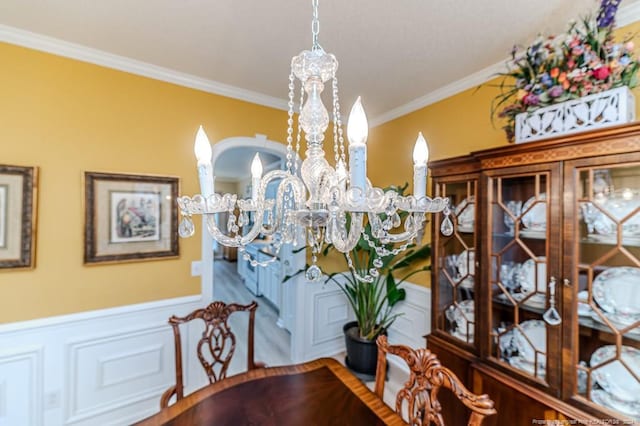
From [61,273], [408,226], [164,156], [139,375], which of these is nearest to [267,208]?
[408,226]

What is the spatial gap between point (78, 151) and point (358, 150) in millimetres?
2051

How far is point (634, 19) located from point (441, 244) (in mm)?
1559

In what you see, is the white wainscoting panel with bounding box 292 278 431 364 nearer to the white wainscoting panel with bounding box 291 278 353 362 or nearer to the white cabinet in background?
the white wainscoting panel with bounding box 291 278 353 362

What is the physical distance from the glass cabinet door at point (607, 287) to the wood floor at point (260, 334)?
2.38 m

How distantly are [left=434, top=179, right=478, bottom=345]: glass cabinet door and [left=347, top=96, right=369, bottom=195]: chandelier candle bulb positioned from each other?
1238mm

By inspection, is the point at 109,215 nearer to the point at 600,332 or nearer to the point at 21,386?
the point at 21,386

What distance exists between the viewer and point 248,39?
5.41ft

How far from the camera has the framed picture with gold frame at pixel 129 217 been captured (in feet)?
5.97

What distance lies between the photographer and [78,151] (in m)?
1.79

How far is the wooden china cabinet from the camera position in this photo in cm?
115

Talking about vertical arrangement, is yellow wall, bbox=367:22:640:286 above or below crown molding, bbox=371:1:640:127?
below

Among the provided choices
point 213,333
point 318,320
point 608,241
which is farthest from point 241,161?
point 608,241

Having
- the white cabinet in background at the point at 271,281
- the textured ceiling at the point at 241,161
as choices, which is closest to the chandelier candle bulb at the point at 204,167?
the textured ceiling at the point at 241,161

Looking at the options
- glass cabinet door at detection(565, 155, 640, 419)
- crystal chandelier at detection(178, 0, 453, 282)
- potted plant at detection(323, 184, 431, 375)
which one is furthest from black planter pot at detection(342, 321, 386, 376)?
crystal chandelier at detection(178, 0, 453, 282)
